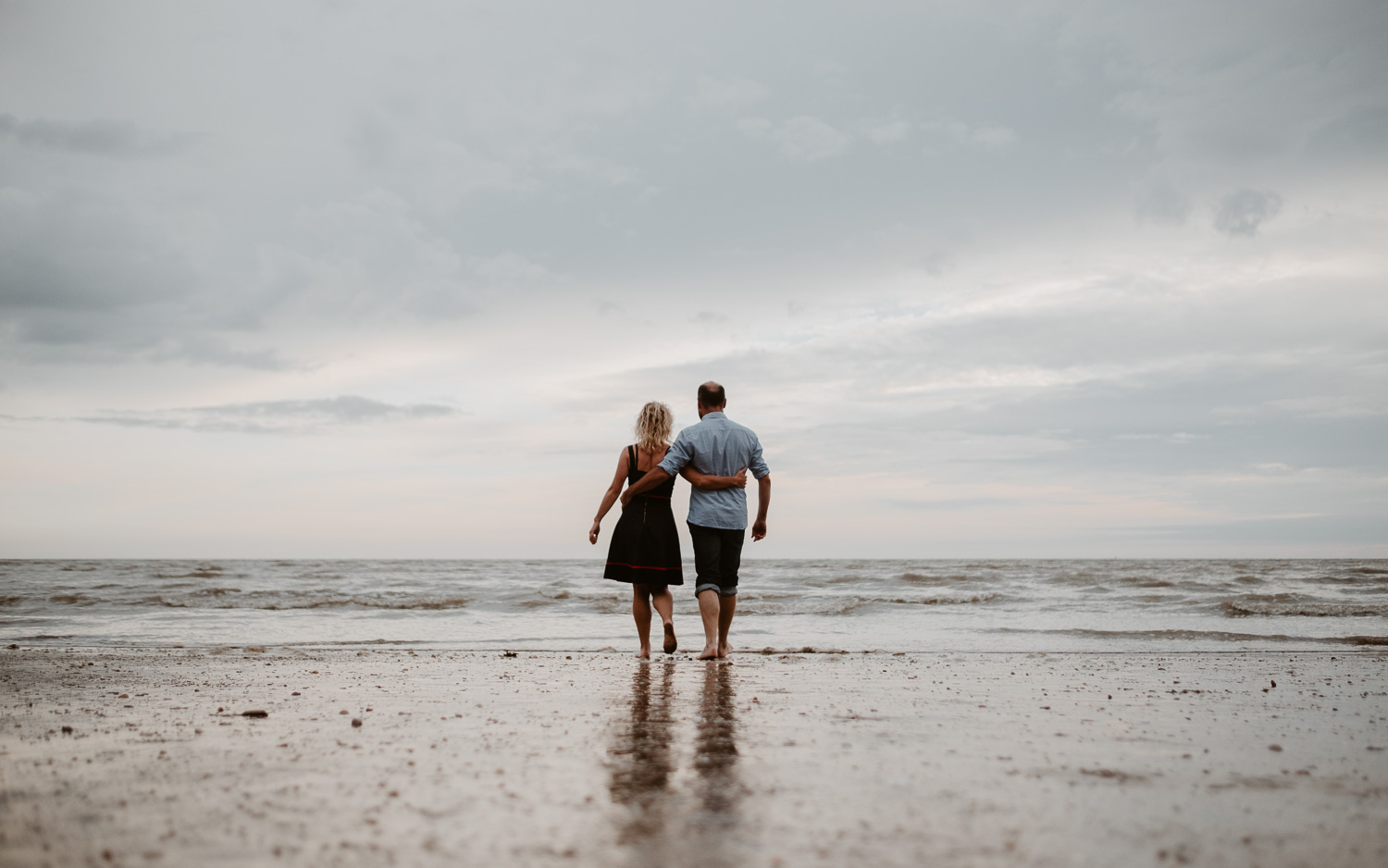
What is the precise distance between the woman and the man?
0.30ft

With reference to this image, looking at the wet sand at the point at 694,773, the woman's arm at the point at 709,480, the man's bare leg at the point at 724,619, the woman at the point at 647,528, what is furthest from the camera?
the man's bare leg at the point at 724,619

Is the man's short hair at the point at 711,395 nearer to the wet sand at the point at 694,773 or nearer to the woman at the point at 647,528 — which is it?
the woman at the point at 647,528

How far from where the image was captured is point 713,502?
6.38m

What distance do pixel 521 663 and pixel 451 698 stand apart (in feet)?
6.79

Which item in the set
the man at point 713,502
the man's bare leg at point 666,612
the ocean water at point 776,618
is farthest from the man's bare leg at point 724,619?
the ocean water at point 776,618

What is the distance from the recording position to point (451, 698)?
445 cm

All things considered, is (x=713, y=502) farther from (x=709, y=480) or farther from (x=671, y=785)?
(x=671, y=785)

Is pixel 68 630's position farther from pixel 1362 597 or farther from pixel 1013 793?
pixel 1362 597

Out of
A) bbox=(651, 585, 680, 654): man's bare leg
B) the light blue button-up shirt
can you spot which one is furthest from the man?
bbox=(651, 585, 680, 654): man's bare leg

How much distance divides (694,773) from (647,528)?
3.76m

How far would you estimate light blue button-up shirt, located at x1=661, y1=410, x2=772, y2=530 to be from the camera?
249 inches

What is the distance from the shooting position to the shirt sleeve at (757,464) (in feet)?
21.5

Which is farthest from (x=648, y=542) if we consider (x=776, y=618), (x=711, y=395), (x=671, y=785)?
(x=776, y=618)

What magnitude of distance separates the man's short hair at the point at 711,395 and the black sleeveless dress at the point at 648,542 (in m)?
0.62
